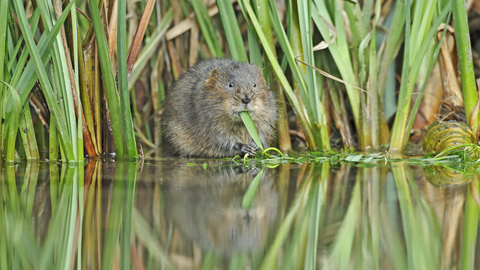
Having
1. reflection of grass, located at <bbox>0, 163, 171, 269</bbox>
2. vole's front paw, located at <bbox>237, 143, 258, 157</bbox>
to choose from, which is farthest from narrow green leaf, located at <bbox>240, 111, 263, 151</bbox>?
reflection of grass, located at <bbox>0, 163, 171, 269</bbox>

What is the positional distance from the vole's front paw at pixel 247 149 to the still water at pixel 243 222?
3.70 feet

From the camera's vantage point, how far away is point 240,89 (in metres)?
3.36

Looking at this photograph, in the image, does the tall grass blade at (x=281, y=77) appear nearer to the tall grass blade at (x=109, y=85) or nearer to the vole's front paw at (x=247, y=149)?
the vole's front paw at (x=247, y=149)

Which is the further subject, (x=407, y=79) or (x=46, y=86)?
(x=407, y=79)

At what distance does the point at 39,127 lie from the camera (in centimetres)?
373

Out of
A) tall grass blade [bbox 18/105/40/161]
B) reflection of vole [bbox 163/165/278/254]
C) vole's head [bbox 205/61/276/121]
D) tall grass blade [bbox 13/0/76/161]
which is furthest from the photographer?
vole's head [bbox 205/61/276/121]

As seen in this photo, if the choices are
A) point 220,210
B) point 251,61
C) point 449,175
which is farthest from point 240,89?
point 220,210

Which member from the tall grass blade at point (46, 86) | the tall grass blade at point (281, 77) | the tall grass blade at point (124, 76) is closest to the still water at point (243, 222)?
the tall grass blade at point (46, 86)

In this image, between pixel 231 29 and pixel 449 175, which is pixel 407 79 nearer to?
pixel 449 175

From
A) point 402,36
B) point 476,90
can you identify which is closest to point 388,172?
point 476,90

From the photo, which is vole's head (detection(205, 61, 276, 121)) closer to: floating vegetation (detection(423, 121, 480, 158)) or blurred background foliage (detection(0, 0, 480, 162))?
blurred background foliage (detection(0, 0, 480, 162))

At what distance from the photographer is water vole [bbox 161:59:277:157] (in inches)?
134

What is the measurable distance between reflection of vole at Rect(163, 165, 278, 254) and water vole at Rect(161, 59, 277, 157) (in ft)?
3.51

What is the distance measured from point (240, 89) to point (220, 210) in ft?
6.11
